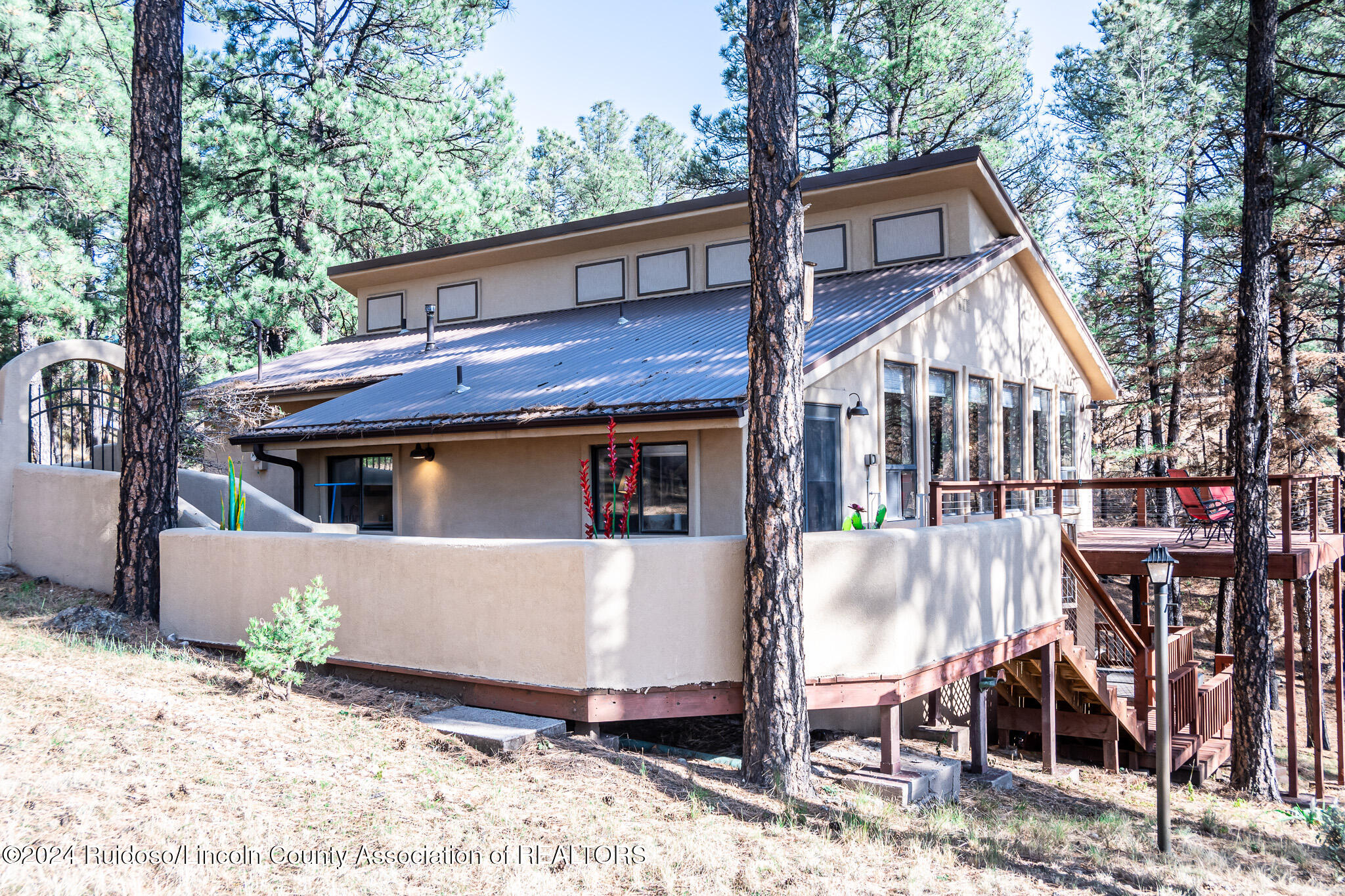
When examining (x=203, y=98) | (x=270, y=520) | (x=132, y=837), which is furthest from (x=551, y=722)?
(x=203, y=98)

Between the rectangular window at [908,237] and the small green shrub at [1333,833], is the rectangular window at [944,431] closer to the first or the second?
the rectangular window at [908,237]

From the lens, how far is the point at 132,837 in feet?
14.1

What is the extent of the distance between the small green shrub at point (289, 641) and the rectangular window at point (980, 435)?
917 cm

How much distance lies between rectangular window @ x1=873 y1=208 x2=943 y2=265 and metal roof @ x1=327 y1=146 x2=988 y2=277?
792mm

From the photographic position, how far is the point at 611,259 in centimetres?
1648

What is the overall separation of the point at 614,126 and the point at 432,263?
29.6 metres

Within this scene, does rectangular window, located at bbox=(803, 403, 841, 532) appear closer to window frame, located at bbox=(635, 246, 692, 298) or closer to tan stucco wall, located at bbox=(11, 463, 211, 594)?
window frame, located at bbox=(635, 246, 692, 298)

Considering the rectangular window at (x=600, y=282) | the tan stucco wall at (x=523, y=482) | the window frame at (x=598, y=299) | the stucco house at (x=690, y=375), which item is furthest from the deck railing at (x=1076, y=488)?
the rectangular window at (x=600, y=282)

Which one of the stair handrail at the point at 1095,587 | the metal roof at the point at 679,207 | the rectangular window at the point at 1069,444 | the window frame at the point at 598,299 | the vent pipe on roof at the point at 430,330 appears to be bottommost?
the stair handrail at the point at 1095,587

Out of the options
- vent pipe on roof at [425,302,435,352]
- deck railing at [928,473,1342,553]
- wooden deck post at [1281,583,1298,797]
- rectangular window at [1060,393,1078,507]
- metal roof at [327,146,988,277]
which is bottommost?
wooden deck post at [1281,583,1298,797]

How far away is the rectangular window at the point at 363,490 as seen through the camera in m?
13.7

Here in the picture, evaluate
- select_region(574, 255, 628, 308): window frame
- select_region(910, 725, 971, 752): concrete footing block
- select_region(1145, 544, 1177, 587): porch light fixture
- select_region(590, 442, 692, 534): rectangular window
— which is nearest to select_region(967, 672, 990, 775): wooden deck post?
select_region(910, 725, 971, 752): concrete footing block

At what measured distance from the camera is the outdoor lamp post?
6770 millimetres

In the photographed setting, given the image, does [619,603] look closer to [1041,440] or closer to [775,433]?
[775,433]
